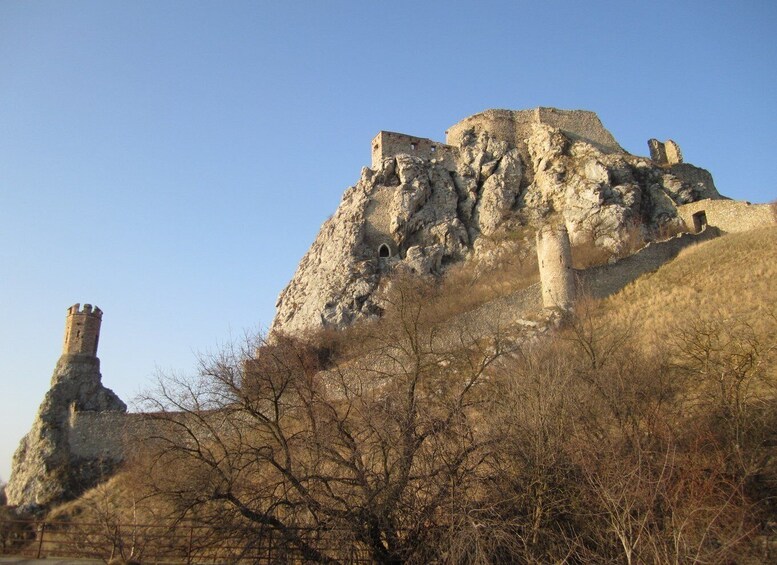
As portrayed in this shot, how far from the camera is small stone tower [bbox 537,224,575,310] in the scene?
24234 mm

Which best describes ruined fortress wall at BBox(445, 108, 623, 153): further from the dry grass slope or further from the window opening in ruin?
the dry grass slope

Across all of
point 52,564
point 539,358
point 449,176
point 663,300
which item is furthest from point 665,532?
point 449,176

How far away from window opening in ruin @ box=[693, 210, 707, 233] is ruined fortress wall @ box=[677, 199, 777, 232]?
0.34 ft

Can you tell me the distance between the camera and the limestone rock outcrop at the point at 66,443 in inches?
1067

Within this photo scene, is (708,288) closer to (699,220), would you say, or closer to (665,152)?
(699,220)

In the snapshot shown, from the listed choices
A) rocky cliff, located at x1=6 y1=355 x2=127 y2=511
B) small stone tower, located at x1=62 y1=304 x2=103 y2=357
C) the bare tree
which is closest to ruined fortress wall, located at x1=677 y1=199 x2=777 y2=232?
the bare tree

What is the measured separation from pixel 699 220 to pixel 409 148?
17180 mm

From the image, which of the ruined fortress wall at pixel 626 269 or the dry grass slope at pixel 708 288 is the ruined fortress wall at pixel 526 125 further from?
the dry grass slope at pixel 708 288

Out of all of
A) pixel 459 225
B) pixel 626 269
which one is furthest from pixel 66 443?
pixel 626 269

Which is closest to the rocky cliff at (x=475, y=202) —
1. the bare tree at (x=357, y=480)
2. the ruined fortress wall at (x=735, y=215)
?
the ruined fortress wall at (x=735, y=215)

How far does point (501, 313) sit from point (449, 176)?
52.9 ft

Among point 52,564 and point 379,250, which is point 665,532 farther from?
point 379,250

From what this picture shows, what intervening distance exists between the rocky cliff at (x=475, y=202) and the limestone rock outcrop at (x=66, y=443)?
9.25m

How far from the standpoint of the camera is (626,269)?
26484mm
